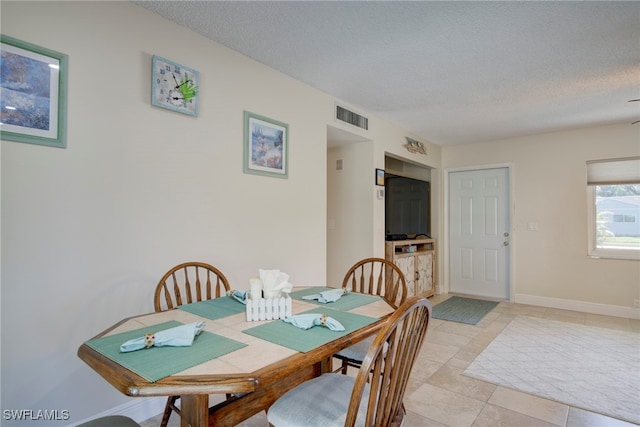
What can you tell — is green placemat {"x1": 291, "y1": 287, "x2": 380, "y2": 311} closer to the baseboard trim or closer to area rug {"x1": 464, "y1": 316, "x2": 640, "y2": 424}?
area rug {"x1": 464, "y1": 316, "x2": 640, "y2": 424}

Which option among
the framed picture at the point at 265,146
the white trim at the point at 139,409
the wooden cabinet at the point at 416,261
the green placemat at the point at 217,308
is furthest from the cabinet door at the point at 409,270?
the white trim at the point at 139,409

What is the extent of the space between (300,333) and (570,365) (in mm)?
2648

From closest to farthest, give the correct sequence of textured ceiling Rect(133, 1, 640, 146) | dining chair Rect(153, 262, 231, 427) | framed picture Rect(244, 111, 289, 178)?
dining chair Rect(153, 262, 231, 427)
textured ceiling Rect(133, 1, 640, 146)
framed picture Rect(244, 111, 289, 178)

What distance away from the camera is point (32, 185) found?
5.12ft

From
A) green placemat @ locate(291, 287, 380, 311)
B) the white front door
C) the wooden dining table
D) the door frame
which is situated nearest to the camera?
the wooden dining table

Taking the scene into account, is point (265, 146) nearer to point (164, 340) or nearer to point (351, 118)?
point (351, 118)

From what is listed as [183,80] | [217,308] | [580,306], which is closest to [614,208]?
[580,306]

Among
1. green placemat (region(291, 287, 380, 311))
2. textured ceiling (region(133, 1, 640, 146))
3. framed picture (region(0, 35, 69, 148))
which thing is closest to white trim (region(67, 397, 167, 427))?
green placemat (region(291, 287, 380, 311))

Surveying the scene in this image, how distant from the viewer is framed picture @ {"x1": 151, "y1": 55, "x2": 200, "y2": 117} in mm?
1987

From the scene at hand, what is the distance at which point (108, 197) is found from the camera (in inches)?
70.7

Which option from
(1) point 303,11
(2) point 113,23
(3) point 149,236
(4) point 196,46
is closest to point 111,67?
(2) point 113,23

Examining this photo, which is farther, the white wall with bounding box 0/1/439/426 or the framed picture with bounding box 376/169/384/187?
the framed picture with bounding box 376/169/384/187

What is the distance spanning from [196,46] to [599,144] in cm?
487

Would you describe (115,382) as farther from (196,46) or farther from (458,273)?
(458,273)
